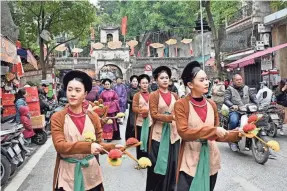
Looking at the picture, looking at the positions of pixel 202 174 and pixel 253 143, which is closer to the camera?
pixel 202 174

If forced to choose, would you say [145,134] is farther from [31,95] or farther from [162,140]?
[31,95]

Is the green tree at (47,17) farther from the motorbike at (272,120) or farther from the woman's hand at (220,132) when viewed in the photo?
the woman's hand at (220,132)

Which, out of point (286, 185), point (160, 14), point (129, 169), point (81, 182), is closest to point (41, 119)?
point (129, 169)

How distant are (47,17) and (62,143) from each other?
59.9ft

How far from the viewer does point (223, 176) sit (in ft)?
21.8

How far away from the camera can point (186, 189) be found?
3814 mm

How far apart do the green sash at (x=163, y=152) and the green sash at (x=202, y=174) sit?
164cm

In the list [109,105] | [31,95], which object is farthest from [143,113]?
[31,95]

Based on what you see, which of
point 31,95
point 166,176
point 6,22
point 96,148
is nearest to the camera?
point 96,148

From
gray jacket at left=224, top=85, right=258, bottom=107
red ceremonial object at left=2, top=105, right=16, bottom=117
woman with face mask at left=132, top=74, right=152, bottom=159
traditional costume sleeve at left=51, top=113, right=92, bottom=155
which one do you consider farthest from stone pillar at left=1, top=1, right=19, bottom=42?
traditional costume sleeve at left=51, top=113, right=92, bottom=155

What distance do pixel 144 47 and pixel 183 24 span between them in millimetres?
5696

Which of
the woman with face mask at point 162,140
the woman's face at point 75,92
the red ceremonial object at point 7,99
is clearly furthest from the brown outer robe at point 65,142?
the red ceremonial object at point 7,99

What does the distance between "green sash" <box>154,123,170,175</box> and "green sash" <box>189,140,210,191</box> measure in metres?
1.64

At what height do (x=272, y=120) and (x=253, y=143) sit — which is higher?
(x=272, y=120)
